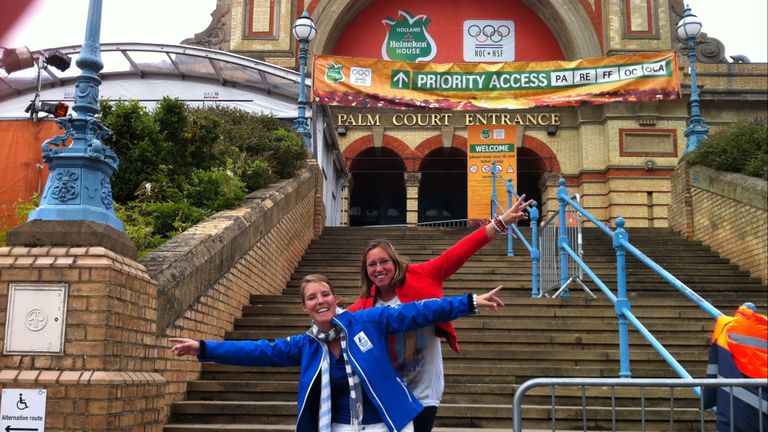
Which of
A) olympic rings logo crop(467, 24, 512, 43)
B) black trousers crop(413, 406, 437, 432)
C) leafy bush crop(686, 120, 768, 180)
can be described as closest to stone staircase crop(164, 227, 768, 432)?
leafy bush crop(686, 120, 768, 180)

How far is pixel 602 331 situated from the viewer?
7617 millimetres

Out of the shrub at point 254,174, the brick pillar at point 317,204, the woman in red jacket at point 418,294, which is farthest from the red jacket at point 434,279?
the brick pillar at point 317,204

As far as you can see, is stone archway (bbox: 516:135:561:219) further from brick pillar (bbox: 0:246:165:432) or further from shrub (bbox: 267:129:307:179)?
brick pillar (bbox: 0:246:165:432)

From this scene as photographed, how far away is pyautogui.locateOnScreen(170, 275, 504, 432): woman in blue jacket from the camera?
3119mm

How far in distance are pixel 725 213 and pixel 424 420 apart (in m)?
9.83

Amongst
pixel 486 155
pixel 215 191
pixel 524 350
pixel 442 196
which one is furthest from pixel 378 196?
pixel 524 350

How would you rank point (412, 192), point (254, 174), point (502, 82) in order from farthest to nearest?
point (412, 192) → point (502, 82) → point (254, 174)

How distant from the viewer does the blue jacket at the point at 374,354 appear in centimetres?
311

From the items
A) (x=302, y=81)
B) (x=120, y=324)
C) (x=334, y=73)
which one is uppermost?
(x=334, y=73)

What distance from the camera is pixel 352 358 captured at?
314 centimetres

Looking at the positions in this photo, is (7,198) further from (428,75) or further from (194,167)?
(428,75)

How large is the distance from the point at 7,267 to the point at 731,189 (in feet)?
33.5

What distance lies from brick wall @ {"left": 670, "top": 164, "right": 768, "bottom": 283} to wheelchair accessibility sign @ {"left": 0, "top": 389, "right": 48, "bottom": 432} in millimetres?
9313

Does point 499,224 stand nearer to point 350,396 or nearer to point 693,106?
point 350,396
